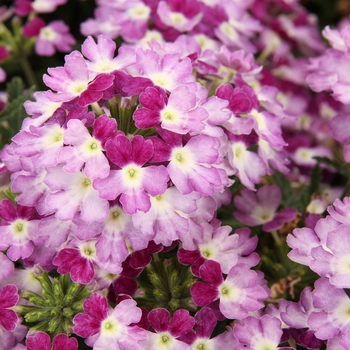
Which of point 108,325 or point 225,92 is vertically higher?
point 225,92

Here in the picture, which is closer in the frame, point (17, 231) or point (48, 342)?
point (48, 342)

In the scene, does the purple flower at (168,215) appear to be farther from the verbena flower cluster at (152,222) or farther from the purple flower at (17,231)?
the purple flower at (17,231)

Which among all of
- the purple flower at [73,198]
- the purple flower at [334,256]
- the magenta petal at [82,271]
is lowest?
the magenta petal at [82,271]

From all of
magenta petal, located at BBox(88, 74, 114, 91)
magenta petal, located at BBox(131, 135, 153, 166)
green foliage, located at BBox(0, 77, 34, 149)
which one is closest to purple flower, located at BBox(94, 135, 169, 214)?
magenta petal, located at BBox(131, 135, 153, 166)

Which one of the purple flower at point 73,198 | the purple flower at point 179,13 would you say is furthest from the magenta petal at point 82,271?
the purple flower at point 179,13

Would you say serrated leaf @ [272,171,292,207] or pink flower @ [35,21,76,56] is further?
pink flower @ [35,21,76,56]

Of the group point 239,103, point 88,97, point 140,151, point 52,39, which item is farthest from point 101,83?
point 52,39

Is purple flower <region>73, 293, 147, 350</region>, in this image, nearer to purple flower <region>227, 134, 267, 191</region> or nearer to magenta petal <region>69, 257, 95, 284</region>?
magenta petal <region>69, 257, 95, 284</region>

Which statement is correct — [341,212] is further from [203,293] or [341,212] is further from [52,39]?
[52,39]
